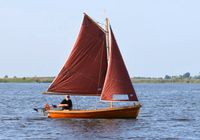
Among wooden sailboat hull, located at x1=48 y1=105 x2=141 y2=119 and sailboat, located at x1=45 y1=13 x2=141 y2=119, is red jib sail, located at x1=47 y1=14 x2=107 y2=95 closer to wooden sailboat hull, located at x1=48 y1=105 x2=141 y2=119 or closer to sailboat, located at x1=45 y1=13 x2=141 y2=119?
sailboat, located at x1=45 y1=13 x2=141 y2=119

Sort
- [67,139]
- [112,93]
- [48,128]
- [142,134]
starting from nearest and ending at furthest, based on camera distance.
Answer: [67,139]
[142,134]
[48,128]
[112,93]

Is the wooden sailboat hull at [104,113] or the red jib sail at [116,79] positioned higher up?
the red jib sail at [116,79]

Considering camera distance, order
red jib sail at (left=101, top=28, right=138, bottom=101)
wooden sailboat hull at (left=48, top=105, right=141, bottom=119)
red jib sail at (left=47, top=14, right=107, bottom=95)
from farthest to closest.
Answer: red jib sail at (left=47, top=14, right=107, bottom=95) → red jib sail at (left=101, top=28, right=138, bottom=101) → wooden sailboat hull at (left=48, top=105, right=141, bottom=119)

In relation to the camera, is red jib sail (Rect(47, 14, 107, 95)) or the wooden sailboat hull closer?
the wooden sailboat hull

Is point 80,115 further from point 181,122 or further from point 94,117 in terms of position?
point 181,122

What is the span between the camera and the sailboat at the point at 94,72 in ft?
183

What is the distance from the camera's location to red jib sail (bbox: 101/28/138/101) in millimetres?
55688

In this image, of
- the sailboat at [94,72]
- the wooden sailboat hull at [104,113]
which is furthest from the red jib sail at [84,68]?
the wooden sailboat hull at [104,113]

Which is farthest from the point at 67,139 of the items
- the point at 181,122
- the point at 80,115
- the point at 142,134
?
the point at 181,122

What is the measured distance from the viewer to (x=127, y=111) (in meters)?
56.0

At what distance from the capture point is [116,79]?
5584cm

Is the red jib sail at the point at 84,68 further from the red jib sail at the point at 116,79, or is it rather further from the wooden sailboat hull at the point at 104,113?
the wooden sailboat hull at the point at 104,113

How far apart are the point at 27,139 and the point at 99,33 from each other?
49.2 feet

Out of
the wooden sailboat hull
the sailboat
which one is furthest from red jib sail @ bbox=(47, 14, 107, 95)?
the wooden sailboat hull
